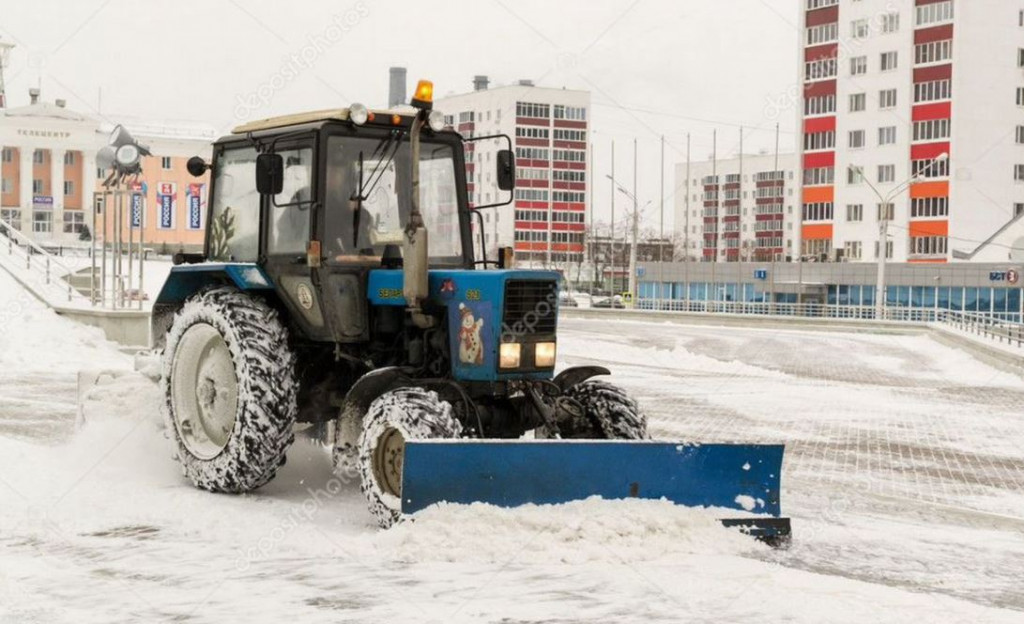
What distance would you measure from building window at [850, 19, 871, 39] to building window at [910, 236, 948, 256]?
554 inches

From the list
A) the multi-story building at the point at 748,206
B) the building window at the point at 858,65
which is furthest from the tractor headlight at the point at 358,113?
the multi-story building at the point at 748,206

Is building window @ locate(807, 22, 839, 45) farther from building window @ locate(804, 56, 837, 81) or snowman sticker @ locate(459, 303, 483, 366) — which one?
snowman sticker @ locate(459, 303, 483, 366)

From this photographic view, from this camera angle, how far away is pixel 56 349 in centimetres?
2494

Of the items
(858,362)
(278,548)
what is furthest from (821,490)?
(858,362)

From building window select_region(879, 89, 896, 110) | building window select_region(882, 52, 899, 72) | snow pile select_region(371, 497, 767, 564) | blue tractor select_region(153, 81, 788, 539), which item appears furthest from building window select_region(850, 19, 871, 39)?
snow pile select_region(371, 497, 767, 564)

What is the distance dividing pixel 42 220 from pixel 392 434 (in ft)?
296

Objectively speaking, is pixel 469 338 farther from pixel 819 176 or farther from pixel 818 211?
pixel 819 176

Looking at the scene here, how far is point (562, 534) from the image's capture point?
745cm

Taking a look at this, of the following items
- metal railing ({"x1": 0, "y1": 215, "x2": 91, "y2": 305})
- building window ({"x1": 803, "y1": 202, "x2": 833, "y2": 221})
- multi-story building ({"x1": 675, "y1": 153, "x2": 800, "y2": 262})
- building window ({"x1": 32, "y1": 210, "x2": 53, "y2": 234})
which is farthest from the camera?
multi-story building ({"x1": 675, "y1": 153, "x2": 800, "y2": 262})

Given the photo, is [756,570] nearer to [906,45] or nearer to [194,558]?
[194,558]

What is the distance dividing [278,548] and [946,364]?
26595 mm

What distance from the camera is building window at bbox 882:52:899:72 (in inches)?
3236

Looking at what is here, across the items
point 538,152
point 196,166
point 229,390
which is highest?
point 538,152

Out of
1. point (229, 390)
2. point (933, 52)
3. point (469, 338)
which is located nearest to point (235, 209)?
point (229, 390)
